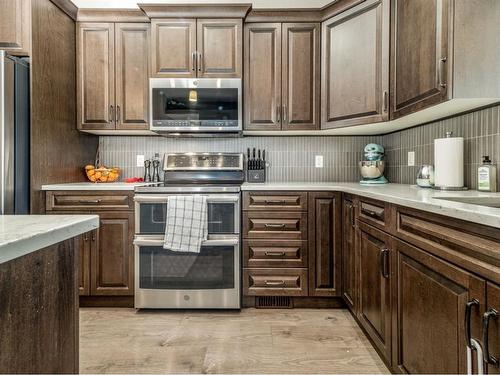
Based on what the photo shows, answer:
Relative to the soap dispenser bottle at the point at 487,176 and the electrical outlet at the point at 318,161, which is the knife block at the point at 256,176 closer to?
the electrical outlet at the point at 318,161

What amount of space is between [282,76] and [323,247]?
54.7 inches

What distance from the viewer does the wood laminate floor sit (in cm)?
173

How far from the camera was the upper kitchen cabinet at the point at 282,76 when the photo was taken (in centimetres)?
271

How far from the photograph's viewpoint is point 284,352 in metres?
1.87

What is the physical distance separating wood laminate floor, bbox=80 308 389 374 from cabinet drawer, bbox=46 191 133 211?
29.8 inches

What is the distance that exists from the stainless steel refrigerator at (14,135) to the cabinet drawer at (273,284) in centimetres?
161

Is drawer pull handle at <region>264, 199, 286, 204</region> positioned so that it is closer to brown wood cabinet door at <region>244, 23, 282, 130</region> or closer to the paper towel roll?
brown wood cabinet door at <region>244, 23, 282, 130</region>

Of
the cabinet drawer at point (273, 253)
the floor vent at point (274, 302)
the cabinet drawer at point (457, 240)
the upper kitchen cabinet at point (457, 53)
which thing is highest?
the upper kitchen cabinet at point (457, 53)

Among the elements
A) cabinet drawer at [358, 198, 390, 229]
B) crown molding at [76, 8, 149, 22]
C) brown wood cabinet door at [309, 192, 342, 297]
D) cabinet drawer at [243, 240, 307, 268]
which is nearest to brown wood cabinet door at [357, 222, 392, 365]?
cabinet drawer at [358, 198, 390, 229]

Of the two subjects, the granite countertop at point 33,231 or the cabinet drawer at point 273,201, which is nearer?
the granite countertop at point 33,231

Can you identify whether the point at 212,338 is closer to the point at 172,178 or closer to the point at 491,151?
the point at 172,178

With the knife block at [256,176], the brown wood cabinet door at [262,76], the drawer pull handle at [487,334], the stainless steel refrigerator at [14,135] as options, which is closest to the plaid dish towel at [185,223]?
the knife block at [256,176]

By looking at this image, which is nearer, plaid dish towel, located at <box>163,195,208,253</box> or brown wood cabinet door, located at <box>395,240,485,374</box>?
brown wood cabinet door, located at <box>395,240,485,374</box>

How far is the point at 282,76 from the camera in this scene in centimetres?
273
